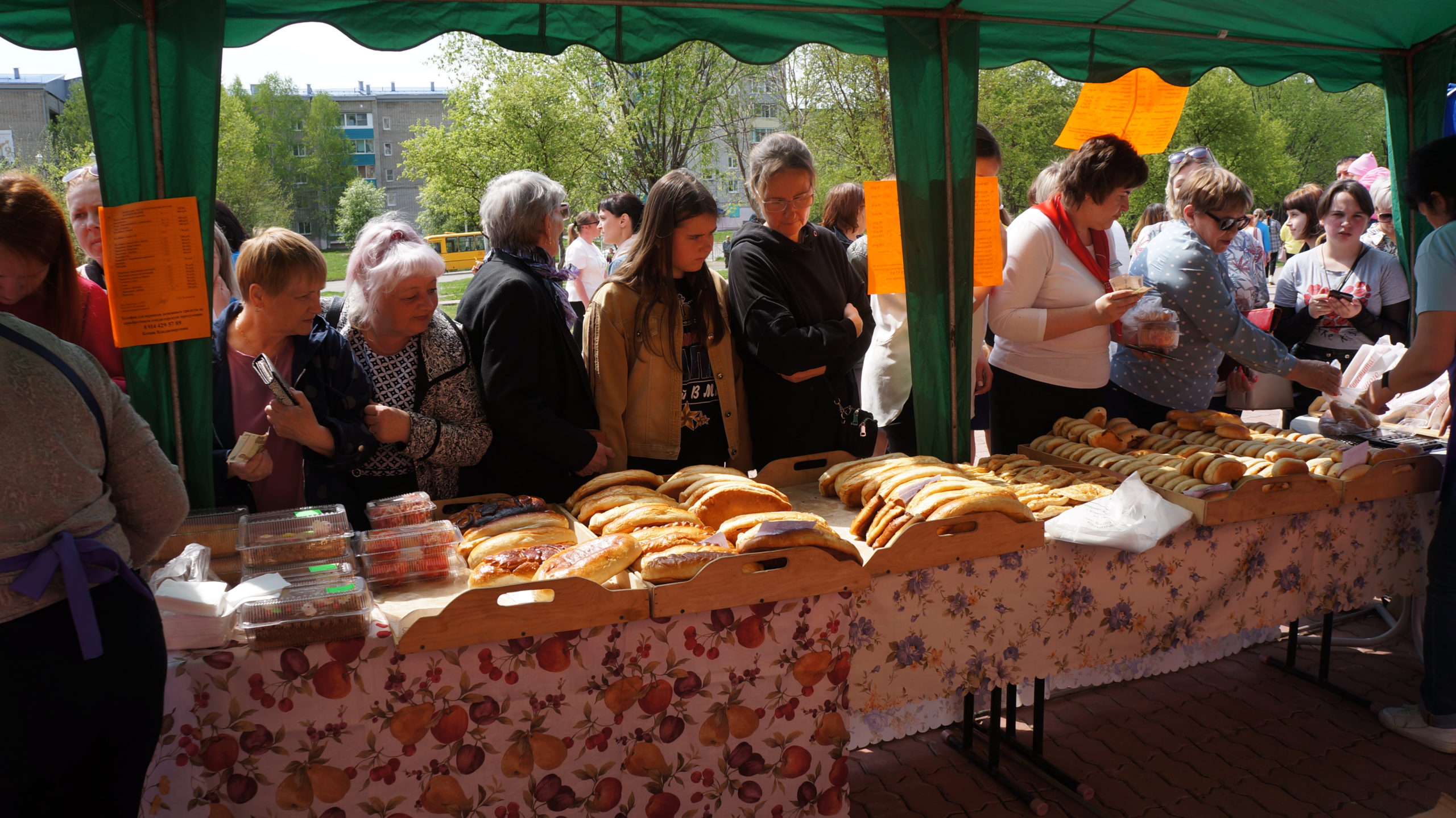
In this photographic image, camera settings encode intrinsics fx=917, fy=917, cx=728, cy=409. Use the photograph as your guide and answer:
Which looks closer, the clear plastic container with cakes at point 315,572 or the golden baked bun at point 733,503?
the clear plastic container with cakes at point 315,572

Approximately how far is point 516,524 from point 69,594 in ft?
3.36

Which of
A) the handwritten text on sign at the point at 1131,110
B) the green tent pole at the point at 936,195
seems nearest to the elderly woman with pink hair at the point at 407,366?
the green tent pole at the point at 936,195

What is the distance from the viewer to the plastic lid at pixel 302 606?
180 cm

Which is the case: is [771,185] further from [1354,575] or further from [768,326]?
[1354,575]

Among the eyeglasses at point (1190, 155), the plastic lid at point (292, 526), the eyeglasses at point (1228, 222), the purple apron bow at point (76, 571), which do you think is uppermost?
the eyeglasses at point (1190, 155)

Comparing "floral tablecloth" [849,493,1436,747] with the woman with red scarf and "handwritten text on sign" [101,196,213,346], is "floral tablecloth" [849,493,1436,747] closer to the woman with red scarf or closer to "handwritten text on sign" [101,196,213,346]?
the woman with red scarf

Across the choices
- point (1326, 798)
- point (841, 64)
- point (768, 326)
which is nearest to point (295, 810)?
point (768, 326)

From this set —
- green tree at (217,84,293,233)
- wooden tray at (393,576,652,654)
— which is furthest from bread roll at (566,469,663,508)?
green tree at (217,84,293,233)

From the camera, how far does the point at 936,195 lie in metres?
3.26

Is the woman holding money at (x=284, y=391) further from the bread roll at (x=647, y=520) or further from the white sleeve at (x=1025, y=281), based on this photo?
the white sleeve at (x=1025, y=281)

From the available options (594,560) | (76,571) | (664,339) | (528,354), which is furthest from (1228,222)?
(76,571)

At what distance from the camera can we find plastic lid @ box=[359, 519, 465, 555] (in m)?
2.14

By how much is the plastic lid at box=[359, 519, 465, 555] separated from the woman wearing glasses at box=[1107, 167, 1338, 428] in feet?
8.82

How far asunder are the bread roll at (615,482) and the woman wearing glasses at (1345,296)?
13.4 ft
